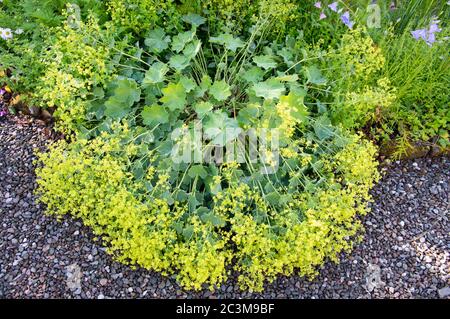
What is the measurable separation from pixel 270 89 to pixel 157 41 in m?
0.82

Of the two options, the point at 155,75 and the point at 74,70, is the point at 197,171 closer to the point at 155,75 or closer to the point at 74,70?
the point at 155,75

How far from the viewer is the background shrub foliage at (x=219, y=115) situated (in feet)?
8.45

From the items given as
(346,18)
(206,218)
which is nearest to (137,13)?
(346,18)

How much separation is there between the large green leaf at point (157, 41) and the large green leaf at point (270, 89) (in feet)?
2.22

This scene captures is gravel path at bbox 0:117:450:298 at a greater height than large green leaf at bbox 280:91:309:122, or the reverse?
large green leaf at bbox 280:91:309:122

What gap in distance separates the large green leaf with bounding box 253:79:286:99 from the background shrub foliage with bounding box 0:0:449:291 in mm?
10

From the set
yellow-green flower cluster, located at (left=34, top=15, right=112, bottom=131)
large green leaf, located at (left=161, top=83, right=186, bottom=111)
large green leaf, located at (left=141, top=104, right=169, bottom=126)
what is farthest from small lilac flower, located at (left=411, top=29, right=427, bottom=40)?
yellow-green flower cluster, located at (left=34, top=15, right=112, bottom=131)

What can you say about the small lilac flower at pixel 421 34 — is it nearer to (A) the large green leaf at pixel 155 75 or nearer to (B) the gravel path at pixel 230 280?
(B) the gravel path at pixel 230 280

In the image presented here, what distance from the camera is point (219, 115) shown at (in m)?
2.78

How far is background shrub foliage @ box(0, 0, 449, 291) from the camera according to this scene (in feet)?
8.45

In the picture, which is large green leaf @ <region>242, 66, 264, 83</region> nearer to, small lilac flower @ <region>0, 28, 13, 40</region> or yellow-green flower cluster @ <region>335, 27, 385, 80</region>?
yellow-green flower cluster @ <region>335, 27, 385, 80</region>
